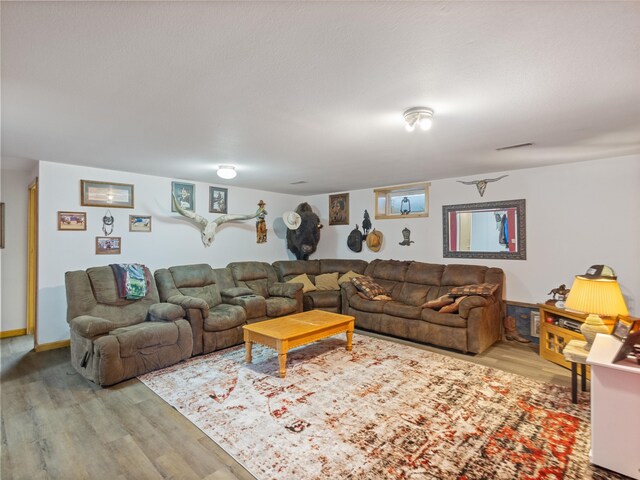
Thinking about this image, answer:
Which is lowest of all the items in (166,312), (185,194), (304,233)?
(166,312)

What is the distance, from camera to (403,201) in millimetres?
5559

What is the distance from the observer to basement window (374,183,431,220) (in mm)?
5297

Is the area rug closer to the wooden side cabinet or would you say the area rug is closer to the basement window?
the wooden side cabinet

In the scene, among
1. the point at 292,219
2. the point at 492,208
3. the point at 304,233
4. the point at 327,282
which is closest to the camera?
the point at 492,208

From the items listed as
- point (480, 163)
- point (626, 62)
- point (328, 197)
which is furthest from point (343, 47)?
point (328, 197)

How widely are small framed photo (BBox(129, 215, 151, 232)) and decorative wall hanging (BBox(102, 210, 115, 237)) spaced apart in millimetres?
231

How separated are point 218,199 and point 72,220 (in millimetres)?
2069

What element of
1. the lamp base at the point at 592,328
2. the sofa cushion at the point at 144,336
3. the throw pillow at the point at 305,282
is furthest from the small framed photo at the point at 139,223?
the lamp base at the point at 592,328

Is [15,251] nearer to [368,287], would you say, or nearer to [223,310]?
[223,310]

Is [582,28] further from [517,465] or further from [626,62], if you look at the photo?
[517,465]

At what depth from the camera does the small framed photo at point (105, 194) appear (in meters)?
4.11

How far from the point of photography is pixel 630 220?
3.55m

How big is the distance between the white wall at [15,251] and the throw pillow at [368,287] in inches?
191

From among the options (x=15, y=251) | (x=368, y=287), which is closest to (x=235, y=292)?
(x=368, y=287)
